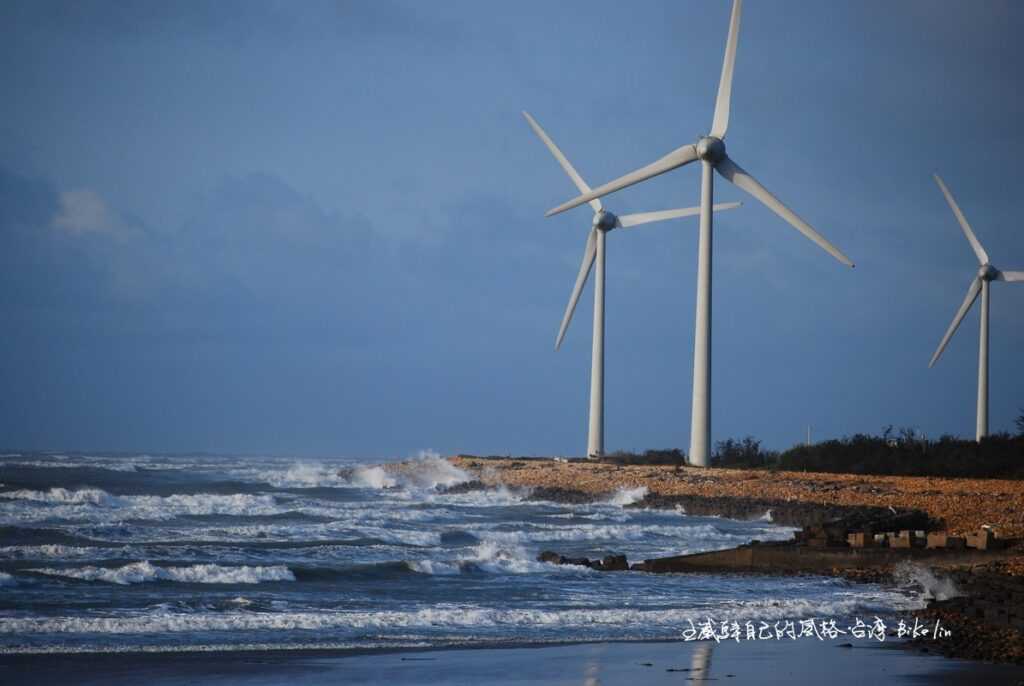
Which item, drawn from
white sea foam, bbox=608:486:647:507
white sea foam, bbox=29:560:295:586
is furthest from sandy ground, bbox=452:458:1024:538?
white sea foam, bbox=29:560:295:586

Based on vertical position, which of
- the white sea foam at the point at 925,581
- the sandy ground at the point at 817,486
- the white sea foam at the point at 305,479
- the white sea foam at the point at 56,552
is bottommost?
the white sea foam at the point at 56,552

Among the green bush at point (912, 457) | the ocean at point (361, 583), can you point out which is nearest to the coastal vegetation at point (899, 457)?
the green bush at point (912, 457)

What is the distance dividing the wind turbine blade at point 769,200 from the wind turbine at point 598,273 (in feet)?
27.2

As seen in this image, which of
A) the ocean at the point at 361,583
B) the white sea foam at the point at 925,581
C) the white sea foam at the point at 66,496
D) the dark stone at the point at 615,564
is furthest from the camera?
the white sea foam at the point at 66,496

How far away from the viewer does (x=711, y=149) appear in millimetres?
48344

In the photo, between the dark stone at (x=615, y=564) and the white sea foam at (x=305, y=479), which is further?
the white sea foam at (x=305, y=479)

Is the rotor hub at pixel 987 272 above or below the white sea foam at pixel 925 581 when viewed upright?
above

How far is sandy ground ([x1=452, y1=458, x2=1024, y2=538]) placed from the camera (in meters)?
30.3

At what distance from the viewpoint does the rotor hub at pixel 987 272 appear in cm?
6216

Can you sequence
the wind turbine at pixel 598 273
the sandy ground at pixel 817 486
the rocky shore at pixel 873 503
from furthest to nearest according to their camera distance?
the wind turbine at pixel 598 273
the sandy ground at pixel 817 486
the rocky shore at pixel 873 503

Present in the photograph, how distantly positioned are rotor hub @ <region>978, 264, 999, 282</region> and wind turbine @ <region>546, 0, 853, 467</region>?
65.5 feet

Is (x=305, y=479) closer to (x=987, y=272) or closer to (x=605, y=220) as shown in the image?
(x=605, y=220)

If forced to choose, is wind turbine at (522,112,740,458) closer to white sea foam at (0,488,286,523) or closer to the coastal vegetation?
the coastal vegetation

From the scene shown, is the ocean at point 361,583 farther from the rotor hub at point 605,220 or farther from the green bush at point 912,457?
the rotor hub at point 605,220
